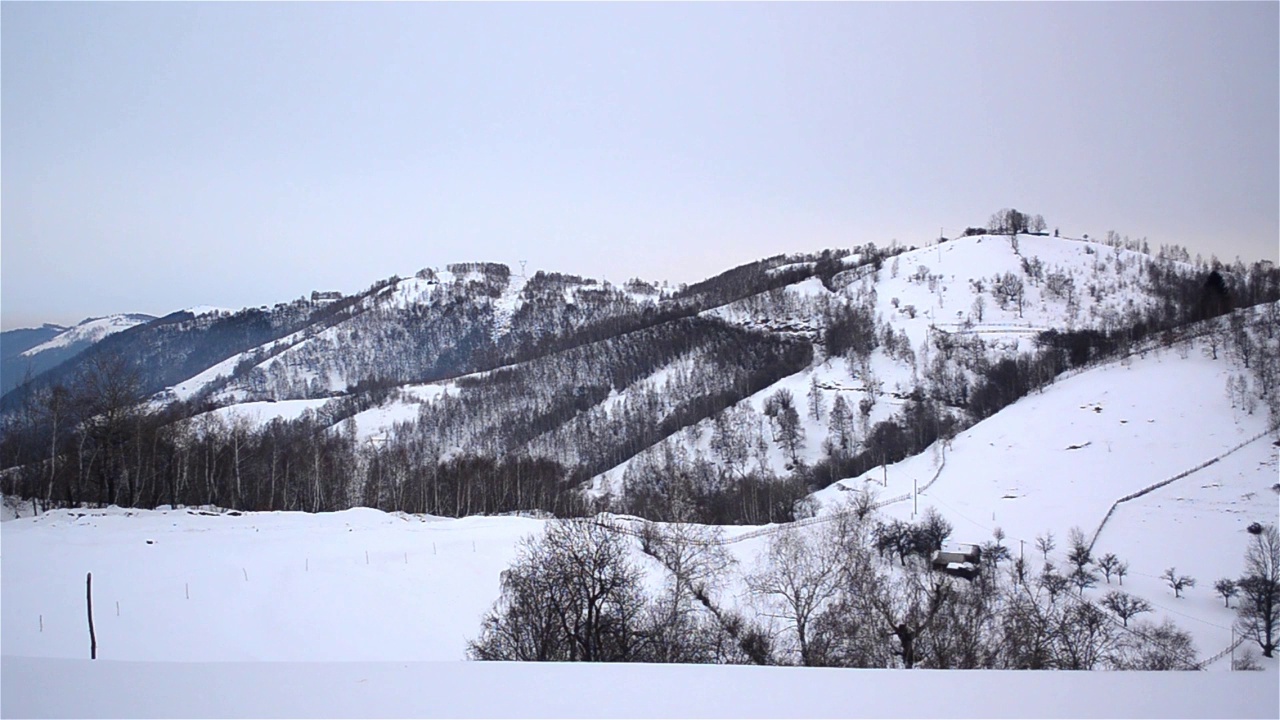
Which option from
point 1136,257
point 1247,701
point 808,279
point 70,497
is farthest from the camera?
point 808,279

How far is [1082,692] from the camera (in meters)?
3.36

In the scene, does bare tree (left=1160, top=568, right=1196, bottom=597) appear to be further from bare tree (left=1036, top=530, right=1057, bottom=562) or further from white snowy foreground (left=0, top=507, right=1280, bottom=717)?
white snowy foreground (left=0, top=507, right=1280, bottom=717)

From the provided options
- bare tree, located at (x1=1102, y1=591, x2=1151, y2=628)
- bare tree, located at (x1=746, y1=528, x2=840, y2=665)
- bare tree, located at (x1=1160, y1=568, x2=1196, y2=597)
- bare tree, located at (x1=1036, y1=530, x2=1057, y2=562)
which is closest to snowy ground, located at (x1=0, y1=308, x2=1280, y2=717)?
bare tree, located at (x1=1160, y1=568, x2=1196, y2=597)

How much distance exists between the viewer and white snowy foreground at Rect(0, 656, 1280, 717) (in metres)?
3.13

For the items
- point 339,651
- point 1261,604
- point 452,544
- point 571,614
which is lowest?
point 1261,604

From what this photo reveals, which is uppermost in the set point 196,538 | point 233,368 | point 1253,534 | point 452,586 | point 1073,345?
point 233,368

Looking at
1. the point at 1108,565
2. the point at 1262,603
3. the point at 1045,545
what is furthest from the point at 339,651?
the point at 1045,545

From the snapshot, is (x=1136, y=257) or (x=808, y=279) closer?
(x=1136, y=257)

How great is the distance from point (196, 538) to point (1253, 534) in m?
48.6

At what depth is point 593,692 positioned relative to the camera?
3332 millimetres

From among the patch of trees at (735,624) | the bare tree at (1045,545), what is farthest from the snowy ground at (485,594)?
the patch of trees at (735,624)

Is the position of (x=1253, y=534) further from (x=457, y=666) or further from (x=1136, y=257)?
(x=1136, y=257)

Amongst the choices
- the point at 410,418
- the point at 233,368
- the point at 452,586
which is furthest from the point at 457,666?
the point at 233,368

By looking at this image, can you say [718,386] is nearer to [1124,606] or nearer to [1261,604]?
[1124,606]
